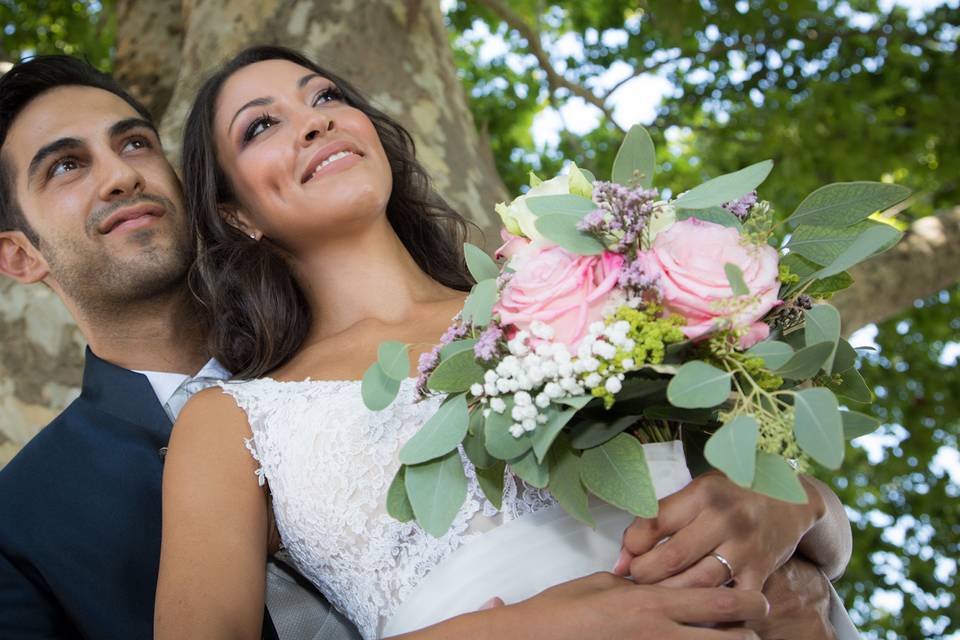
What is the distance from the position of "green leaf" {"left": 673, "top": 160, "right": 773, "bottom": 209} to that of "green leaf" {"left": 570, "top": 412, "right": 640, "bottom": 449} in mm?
Result: 364

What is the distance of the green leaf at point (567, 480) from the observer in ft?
5.60

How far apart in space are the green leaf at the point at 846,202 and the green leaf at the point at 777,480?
18.8 inches

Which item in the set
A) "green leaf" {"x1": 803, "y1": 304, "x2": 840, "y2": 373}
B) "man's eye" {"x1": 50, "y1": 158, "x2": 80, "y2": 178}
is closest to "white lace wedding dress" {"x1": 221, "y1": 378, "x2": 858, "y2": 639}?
"green leaf" {"x1": 803, "y1": 304, "x2": 840, "y2": 373}

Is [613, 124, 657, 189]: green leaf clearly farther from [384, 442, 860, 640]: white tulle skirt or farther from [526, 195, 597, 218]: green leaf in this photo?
[384, 442, 860, 640]: white tulle skirt

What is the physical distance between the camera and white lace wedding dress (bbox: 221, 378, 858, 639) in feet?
6.49

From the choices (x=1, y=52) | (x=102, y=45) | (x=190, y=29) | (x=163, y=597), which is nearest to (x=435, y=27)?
(x=190, y=29)

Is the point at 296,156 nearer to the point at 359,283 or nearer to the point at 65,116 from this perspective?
the point at 359,283

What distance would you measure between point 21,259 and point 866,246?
108 inches

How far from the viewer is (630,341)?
1.55 metres

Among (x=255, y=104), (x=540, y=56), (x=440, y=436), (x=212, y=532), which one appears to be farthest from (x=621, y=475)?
(x=540, y=56)

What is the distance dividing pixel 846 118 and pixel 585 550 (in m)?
5.18

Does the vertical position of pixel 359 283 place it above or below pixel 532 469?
below

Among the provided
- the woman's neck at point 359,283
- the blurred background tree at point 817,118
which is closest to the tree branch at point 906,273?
the blurred background tree at point 817,118

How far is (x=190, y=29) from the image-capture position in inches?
173
